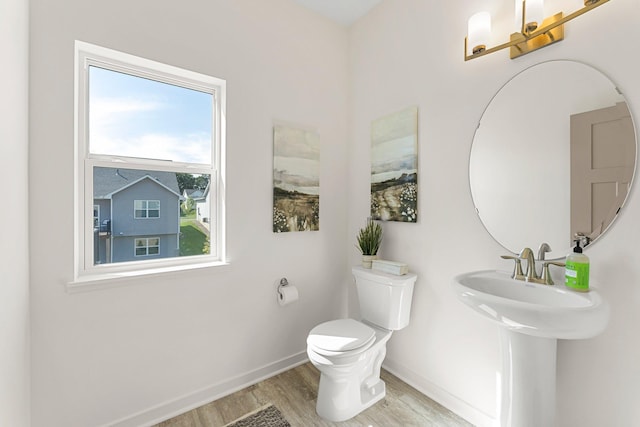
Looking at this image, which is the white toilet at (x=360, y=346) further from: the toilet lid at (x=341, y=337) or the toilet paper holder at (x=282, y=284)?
the toilet paper holder at (x=282, y=284)

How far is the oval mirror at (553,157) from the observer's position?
118 cm

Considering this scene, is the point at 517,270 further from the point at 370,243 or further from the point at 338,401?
the point at 338,401

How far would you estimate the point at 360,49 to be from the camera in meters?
2.36

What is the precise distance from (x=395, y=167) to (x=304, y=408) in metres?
1.68

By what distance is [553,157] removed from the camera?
1.34 meters

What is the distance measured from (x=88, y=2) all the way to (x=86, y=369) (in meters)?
1.85

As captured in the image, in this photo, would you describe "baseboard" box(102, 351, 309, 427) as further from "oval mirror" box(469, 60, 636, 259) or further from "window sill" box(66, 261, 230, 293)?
"oval mirror" box(469, 60, 636, 259)

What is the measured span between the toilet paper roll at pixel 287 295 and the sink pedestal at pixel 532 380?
1.30 metres

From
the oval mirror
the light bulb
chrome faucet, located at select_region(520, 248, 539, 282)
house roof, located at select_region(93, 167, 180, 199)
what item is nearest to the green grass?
house roof, located at select_region(93, 167, 180, 199)

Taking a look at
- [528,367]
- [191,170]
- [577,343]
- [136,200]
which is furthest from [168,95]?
[577,343]

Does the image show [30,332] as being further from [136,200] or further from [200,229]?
[200,229]

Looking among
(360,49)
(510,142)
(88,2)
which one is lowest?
(510,142)

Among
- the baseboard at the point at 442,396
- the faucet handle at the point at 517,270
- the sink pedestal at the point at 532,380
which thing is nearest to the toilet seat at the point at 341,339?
the baseboard at the point at 442,396

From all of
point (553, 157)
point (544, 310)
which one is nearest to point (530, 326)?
point (544, 310)
